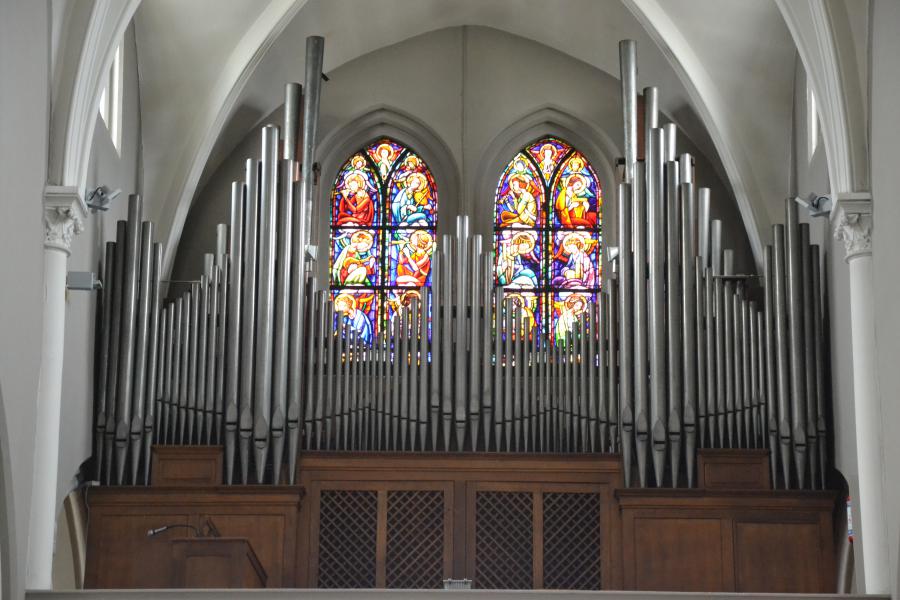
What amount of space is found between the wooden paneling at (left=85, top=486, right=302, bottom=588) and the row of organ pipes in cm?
21

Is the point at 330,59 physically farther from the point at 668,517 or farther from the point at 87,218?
the point at 668,517

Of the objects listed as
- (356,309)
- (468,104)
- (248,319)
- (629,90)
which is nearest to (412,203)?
(468,104)

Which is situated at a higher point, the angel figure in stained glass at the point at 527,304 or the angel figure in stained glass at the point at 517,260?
the angel figure in stained glass at the point at 517,260

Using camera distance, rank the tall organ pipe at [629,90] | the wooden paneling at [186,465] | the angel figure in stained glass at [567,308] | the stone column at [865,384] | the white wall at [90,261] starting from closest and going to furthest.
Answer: the stone column at [865,384] < the white wall at [90,261] < the wooden paneling at [186,465] < the tall organ pipe at [629,90] < the angel figure in stained glass at [567,308]

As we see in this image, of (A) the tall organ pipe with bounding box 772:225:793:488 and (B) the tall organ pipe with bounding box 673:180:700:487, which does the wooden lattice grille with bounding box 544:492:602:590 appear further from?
(A) the tall organ pipe with bounding box 772:225:793:488

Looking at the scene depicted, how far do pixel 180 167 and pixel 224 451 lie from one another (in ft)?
10.2

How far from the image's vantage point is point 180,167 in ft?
57.2

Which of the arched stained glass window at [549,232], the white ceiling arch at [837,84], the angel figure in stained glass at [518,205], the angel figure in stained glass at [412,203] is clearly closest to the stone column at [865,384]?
the white ceiling arch at [837,84]

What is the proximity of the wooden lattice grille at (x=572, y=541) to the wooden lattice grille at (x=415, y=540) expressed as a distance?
1004mm

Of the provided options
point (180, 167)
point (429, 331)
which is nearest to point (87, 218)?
point (180, 167)

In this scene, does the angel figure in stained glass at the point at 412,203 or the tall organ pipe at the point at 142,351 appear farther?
the angel figure in stained glass at the point at 412,203

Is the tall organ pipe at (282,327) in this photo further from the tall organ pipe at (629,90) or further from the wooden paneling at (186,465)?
A: the tall organ pipe at (629,90)

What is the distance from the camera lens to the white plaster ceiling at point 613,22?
16984 millimetres

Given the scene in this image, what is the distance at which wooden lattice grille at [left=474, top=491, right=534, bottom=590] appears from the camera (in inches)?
628
